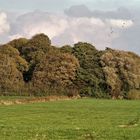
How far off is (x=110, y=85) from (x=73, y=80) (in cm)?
839

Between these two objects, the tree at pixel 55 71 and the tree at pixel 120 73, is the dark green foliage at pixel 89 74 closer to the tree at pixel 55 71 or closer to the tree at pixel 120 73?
the tree at pixel 120 73

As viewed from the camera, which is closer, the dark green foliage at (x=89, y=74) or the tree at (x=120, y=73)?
the dark green foliage at (x=89, y=74)

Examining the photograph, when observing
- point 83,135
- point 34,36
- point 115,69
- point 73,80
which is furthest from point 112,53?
point 83,135

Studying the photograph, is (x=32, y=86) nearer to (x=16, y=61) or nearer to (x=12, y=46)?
(x=16, y=61)

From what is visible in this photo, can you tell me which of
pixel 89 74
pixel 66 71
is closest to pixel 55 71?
pixel 66 71

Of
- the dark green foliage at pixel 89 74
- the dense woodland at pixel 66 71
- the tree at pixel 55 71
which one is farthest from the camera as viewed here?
the dark green foliage at pixel 89 74

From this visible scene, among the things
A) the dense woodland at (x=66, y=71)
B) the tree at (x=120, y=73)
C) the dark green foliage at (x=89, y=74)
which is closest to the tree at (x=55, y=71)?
the dense woodland at (x=66, y=71)

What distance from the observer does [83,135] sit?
997 inches

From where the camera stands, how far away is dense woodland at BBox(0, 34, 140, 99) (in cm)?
10688

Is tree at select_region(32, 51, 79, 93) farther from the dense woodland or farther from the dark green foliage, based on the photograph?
the dark green foliage

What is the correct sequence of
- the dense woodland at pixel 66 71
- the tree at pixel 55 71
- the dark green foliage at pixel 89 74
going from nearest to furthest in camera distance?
the dense woodland at pixel 66 71 < the tree at pixel 55 71 < the dark green foliage at pixel 89 74

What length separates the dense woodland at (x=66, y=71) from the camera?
Answer: 107 m

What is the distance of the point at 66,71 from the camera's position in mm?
110500

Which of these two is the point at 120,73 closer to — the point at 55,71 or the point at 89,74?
the point at 89,74
